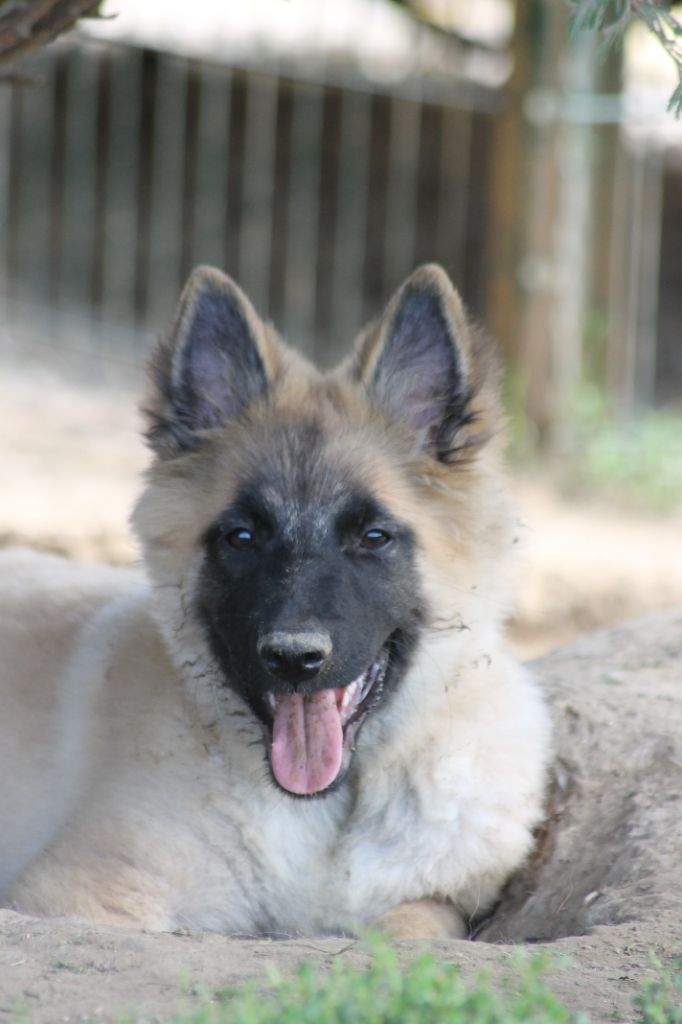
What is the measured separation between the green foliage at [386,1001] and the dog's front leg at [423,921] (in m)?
0.96

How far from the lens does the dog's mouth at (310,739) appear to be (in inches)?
150

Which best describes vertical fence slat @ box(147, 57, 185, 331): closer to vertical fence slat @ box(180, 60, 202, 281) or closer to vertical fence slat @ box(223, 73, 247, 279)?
vertical fence slat @ box(180, 60, 202, 281)

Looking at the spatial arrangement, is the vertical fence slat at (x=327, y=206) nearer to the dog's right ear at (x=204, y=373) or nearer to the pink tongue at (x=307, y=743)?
the dog's right ear at (x=204, y=373)

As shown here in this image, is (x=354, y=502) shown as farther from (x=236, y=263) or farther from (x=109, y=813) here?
(x=236, y=263)

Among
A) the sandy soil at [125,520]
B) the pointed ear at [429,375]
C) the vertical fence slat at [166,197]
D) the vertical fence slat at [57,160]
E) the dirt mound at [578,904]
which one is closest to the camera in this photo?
the dirt mound at [578,904]

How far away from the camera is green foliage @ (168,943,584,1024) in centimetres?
256

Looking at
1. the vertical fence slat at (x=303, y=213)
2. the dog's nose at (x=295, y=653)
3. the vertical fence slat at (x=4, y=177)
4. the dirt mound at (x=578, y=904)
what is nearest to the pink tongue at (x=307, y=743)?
the dog's nose at (x=295, y=653)

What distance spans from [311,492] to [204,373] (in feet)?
1.90

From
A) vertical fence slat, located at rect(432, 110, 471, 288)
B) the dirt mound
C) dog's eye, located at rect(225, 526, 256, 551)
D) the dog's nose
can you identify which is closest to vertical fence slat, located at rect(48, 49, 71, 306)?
vertical fence slat, located at rect(432, 110, 471, 288)

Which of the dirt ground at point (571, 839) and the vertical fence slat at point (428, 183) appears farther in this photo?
the vertical fence slat at point (428, 183)

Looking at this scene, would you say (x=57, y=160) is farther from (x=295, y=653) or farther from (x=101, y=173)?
(x=295, y=653)

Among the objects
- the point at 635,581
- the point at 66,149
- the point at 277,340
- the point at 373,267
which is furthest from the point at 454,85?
the point at 277,340

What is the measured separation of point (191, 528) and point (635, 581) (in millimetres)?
4645

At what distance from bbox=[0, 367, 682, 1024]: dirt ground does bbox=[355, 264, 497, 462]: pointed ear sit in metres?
0.43
